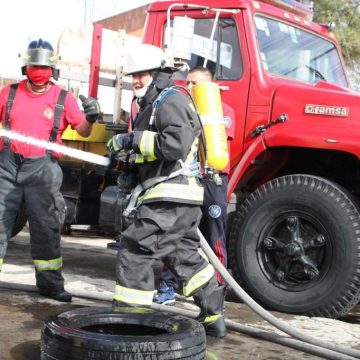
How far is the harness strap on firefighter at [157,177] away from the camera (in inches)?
150

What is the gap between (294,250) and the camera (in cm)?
471

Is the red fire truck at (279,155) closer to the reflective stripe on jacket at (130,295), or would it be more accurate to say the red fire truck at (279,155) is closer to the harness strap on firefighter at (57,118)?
the harness strap on firefighter at (57,118)

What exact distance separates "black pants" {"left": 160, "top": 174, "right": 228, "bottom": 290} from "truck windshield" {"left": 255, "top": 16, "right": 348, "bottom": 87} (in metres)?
1.13

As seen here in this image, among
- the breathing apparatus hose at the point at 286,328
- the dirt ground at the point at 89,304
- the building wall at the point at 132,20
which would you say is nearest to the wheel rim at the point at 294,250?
the dirt ground at the point at 89,304

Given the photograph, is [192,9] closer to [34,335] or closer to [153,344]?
[34,335]

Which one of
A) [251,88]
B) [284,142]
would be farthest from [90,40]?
[284,142]

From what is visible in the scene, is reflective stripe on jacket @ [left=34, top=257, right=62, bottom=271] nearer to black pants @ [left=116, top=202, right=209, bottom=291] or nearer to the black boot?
the black boot

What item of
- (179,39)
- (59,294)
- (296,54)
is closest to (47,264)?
(59,294)

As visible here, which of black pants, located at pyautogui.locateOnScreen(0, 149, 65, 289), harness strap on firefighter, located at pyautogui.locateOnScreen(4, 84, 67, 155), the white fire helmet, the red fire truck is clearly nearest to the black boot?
black pants, located at pyautogui.locateOnScreen(0, 149, 65, 289)

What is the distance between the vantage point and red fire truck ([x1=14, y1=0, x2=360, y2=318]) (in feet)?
15.3

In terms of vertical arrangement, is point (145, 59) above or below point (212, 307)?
above

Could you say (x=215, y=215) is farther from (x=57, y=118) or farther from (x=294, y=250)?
(x=57, y=118)

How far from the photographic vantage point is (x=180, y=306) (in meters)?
4.98

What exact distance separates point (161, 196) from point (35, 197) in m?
1.23
